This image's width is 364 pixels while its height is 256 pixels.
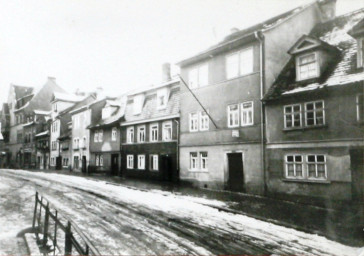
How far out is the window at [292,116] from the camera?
15062 millimetres

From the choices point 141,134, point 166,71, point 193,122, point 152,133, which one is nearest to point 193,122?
point 193,122

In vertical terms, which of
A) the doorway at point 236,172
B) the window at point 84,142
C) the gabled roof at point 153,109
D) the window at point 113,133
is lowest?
the doorway at point 236,172

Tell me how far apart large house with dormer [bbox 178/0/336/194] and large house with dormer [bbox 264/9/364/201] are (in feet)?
3.27

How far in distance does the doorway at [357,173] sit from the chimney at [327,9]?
10.3 m

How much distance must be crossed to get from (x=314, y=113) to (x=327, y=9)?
29.2 feet

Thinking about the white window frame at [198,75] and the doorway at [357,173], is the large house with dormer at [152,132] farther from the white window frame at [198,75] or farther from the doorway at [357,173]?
the doorway at [357,173]

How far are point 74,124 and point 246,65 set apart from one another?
1128 inches

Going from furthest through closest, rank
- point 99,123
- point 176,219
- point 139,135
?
point 99,123 → point 139,135 → point 176,219

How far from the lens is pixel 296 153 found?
14977 millimetres

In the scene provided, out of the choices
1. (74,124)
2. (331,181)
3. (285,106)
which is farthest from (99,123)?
Answer: (331,181)

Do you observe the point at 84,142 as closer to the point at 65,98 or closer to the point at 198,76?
the point at 65,98

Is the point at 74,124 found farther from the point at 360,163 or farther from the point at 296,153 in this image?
the point at 360,163

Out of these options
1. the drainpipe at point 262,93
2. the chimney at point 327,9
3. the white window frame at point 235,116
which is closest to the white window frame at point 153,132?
the white window frame at point 235,116

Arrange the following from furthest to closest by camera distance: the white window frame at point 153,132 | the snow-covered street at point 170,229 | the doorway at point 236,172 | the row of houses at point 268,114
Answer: the white window frame at point 153,132 → the doorway at point 236,172 → the row of houses at point 268,114 → the snow-covered street at point 170,229
